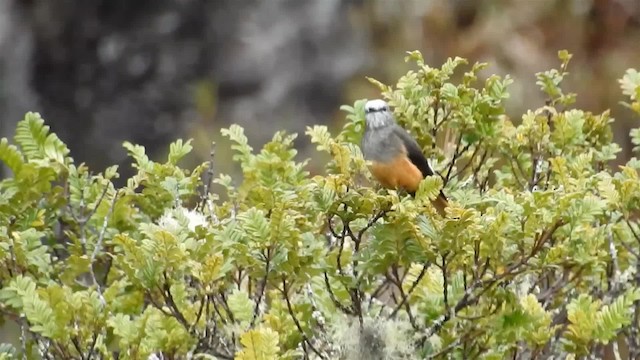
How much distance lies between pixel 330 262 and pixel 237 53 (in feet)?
15.4

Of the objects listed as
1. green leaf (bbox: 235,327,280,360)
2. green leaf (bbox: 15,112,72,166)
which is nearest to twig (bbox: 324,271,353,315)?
green leaf (bbox: 235,327,280,360)

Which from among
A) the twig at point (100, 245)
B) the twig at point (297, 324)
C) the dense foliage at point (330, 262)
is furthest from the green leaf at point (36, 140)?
the twig at point (297, 324)

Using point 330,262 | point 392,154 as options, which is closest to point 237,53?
point 392,154

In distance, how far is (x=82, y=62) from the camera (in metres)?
6.40

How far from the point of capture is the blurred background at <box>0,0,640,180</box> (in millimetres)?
6105

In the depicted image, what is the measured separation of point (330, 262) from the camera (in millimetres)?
1894

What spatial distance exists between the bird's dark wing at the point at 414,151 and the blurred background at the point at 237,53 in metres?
3.62

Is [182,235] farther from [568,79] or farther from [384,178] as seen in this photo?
[568,79]

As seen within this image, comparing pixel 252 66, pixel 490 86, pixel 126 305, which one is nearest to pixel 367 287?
pixel 126 305

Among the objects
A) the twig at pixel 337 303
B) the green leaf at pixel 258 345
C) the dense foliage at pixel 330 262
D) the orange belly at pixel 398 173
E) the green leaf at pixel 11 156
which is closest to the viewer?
the green leaf at pixel 258 345

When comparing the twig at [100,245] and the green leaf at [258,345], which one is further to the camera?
the twig at [100,245]

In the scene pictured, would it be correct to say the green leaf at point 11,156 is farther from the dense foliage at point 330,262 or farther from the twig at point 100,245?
the twig at point 100,245

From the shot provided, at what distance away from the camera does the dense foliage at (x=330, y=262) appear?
1.77m

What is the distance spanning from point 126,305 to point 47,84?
4.54m
